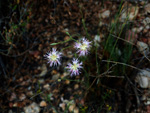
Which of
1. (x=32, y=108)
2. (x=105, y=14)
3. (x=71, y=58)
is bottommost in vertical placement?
(x=32, y=108)

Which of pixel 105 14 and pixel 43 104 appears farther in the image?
pixel 105 14

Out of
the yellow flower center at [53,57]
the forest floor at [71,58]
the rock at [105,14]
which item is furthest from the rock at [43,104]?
the rock at [105,14]

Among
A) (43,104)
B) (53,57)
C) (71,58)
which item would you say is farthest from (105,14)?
(43,104)

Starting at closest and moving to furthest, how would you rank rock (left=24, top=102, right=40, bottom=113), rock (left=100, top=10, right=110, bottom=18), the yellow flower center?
the yellow flower center, rock (left=24, top=102, right=40, bottom=113), rock (left=100, top=10, right=110, bottom=18)

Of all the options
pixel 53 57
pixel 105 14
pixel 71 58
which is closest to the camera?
pixel 53 57

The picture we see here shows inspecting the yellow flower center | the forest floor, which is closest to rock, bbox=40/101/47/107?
the forest floor

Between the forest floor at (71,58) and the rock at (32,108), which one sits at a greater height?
the forest floor at (71,58)

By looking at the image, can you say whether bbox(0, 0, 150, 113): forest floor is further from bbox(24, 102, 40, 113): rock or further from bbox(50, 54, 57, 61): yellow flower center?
bbox(50, 54, 57, 61): yellow flower center

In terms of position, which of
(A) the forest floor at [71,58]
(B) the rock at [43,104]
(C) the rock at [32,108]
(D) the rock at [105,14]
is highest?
(D) the rock at [105,14]

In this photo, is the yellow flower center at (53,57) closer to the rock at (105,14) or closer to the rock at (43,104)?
the rock at (43,104)

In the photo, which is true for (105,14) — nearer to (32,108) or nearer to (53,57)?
(53,57)

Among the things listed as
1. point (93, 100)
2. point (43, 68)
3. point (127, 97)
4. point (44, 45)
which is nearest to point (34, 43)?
point (44, 45)
